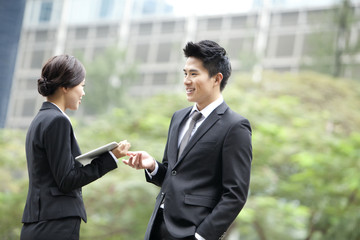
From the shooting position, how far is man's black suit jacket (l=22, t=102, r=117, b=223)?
77.8 inches

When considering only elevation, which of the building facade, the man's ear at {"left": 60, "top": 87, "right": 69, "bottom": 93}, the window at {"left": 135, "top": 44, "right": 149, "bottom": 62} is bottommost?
the man's ear at {"left": 60, "top": 87, "right": 69, "bottom": 93}

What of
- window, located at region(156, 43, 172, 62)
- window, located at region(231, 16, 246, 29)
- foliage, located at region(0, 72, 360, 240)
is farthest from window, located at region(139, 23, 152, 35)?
foliage, located at region(0, 72, 360, 240)

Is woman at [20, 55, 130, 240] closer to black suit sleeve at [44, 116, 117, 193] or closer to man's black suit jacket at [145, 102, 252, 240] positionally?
black suit sleeve at [44, 116, 117, 193]

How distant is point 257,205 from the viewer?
28.3 ft

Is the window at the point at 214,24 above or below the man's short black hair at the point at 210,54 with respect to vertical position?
above

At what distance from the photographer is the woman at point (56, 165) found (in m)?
1.98

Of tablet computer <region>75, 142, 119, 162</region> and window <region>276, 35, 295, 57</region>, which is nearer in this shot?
tablet computer <region>75, 142, 119, 162</region>

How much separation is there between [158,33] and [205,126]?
1495 centimetres

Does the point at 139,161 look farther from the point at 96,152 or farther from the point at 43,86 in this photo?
the point at 43,86

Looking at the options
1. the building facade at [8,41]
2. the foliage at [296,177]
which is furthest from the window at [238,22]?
the building facade at [8,41]

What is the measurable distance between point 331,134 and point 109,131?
4.51 m

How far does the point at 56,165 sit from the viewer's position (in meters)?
1.97

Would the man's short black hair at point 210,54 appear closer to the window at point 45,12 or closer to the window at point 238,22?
the window at point 238,22

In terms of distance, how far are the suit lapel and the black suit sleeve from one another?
387 mm
